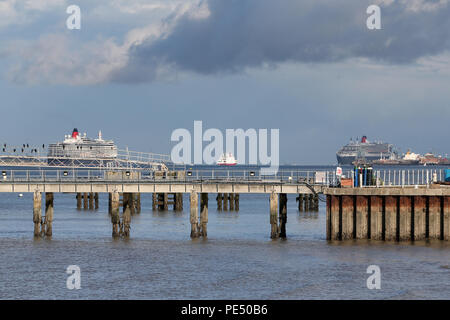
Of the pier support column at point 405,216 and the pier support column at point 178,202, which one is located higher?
the pier support column at point 405,216

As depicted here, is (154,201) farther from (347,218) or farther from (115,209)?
(347,218)

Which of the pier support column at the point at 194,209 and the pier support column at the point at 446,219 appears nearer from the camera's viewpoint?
the pier support column at the point at 446,219

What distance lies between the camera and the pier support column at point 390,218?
57.7 m

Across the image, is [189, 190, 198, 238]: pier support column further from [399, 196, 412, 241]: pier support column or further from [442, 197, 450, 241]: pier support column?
[442, 197, 450, 241]: pier support column

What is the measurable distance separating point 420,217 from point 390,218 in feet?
6.32

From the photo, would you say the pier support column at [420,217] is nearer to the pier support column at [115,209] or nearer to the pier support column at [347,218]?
the pier support column at [347,218]

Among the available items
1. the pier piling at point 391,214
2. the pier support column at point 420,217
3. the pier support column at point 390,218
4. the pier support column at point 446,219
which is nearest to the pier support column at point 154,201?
the pier piling at point 391,214

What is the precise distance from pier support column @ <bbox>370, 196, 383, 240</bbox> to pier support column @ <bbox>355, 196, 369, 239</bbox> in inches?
13.6

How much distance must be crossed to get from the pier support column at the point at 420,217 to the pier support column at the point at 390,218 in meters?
1.34

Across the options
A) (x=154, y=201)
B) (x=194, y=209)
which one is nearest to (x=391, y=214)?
(x=194, y=209)

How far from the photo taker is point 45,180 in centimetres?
6662

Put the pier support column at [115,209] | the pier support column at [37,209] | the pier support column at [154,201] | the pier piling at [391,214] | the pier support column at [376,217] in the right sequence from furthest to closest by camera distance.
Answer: the pier support column at [154,201]
the pier support column at [37,209]
the pier support column at [115,209]
the pier support column at [376,217]
the pier piling at [391,214]

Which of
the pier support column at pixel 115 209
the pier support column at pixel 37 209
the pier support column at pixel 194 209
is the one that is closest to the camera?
the pier support column at pixel 194 209

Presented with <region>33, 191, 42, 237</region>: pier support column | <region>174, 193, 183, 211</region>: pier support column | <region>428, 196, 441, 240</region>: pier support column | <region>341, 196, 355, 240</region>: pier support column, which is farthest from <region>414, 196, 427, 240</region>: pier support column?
<region>174, 193, 183, 211</region>: pier support column
